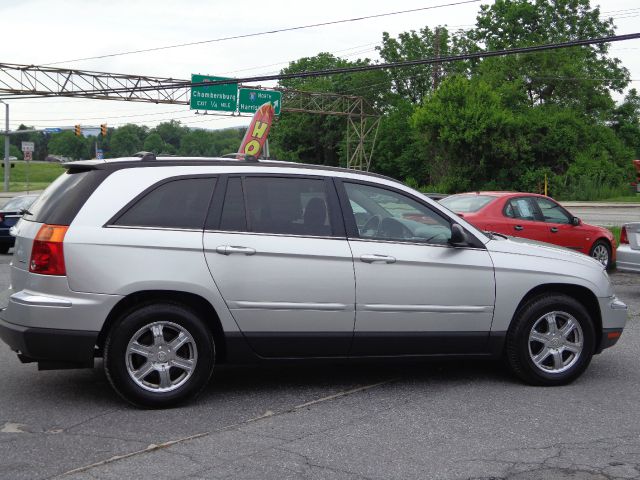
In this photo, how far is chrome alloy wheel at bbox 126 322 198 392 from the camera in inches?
216

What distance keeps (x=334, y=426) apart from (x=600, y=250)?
10421 millimetres

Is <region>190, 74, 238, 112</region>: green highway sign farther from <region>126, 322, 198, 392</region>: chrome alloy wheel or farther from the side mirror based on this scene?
<region>126, 322, 198, 392</region>: chrome alloy wheel

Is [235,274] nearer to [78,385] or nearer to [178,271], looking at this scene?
[178,271]

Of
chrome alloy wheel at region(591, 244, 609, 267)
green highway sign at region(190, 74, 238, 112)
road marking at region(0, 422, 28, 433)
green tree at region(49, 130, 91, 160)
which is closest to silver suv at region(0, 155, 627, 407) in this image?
road marking at region(0, 422, 28, 433)

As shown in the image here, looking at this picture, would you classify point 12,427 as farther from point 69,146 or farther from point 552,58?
point 69,146

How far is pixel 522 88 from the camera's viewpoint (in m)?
55.7

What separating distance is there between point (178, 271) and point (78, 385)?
1.39 meters

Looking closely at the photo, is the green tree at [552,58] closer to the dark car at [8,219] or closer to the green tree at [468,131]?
the green tree at [468,131]

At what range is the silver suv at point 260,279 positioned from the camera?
5426mm

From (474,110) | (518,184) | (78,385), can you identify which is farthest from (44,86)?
(78,385)

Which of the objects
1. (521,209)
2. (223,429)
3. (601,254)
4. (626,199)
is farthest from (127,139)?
(223,429)

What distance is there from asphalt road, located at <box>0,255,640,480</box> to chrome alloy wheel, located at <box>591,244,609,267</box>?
7.71 metres

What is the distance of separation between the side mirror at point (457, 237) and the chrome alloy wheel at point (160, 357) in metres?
2.02

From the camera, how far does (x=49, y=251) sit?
5.39m
